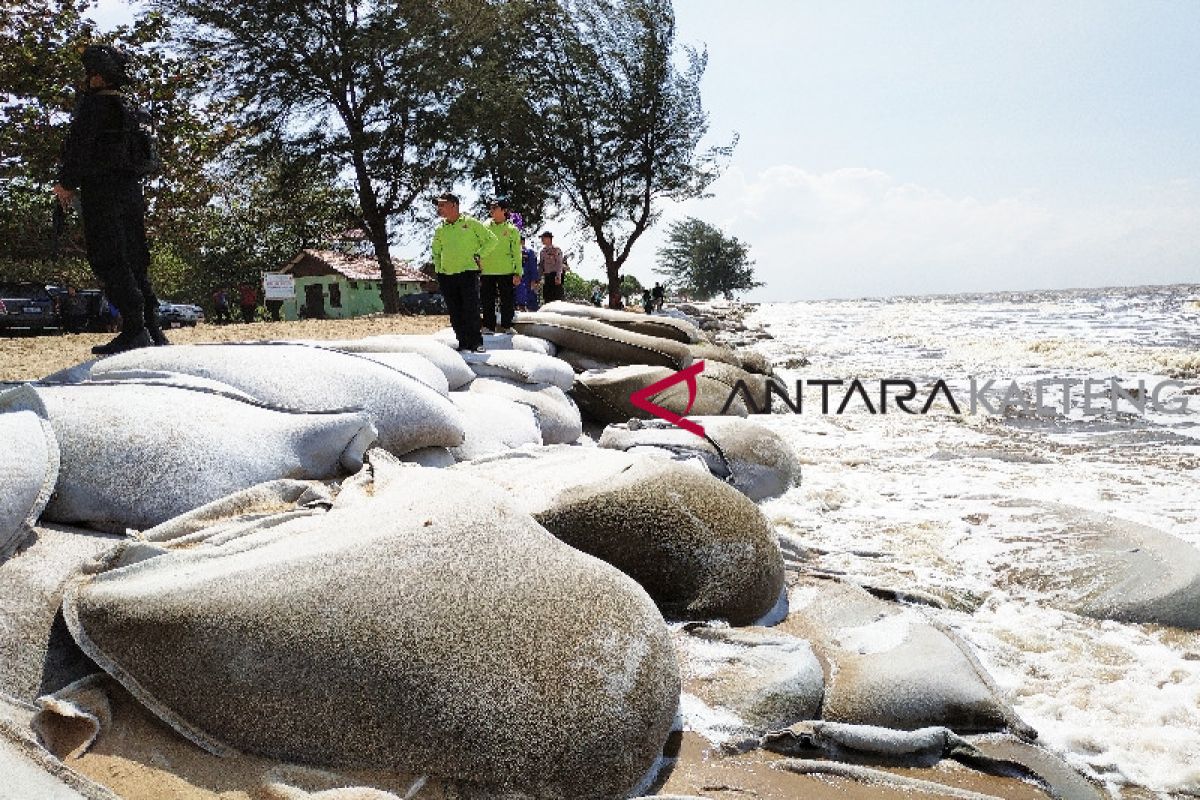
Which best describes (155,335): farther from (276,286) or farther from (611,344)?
(276,286)

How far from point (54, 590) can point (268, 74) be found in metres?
17.6

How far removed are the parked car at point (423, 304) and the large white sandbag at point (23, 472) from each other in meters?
23.3

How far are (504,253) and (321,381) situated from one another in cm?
457

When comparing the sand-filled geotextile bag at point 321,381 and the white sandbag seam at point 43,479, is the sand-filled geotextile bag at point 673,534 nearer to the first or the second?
the sand-filled geotextile bag at point 321,381

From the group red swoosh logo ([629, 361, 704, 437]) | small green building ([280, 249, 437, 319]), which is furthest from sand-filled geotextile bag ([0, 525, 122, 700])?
small green building ([280, 249, 437, 319])

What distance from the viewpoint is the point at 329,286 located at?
110 ft

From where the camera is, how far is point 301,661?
55.1 inches

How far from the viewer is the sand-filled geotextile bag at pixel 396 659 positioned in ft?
4.49

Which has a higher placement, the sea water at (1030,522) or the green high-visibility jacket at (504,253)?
the green high-visibility jacket at (504,253)

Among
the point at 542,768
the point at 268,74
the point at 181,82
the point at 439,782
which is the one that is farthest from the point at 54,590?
the point at 268,74

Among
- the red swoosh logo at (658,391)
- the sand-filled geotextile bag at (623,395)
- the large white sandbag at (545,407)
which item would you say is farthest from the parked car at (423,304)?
the large white sandbag at (545,407)

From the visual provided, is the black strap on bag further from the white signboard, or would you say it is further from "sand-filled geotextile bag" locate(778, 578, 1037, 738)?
the white signboard

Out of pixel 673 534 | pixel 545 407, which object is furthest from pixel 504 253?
pixel 673 534

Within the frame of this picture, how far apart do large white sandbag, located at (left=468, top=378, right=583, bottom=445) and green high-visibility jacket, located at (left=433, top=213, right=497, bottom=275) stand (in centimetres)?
136
